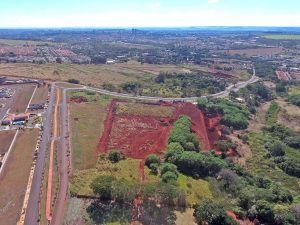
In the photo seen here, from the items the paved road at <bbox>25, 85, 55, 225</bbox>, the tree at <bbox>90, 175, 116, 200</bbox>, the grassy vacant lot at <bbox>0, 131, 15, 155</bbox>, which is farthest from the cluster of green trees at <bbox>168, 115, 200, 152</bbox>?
the grassy vacant lot at <bbox>0, 131, 15, 155</bbox>

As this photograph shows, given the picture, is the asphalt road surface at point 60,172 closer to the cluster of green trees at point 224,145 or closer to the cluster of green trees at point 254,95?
the cluster of green trees at point 224,145

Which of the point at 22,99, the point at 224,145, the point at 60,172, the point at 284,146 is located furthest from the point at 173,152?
the point at 22,99

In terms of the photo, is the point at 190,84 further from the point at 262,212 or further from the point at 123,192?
the point at 262,212

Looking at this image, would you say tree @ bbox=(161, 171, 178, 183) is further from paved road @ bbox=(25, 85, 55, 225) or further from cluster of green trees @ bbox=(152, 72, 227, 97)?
cluster of green trees @ bbox=(152, 72, 227, 97)

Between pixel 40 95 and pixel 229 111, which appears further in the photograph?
pixel 40 95

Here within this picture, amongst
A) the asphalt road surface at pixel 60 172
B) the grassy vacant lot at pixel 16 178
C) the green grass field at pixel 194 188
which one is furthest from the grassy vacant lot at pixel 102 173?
the grassy vacant lot at pixel 16 178

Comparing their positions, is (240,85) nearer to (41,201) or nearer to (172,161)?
(172,161)

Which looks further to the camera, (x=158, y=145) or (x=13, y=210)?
(x=158, y=145)

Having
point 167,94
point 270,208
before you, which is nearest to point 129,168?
point 270,208
